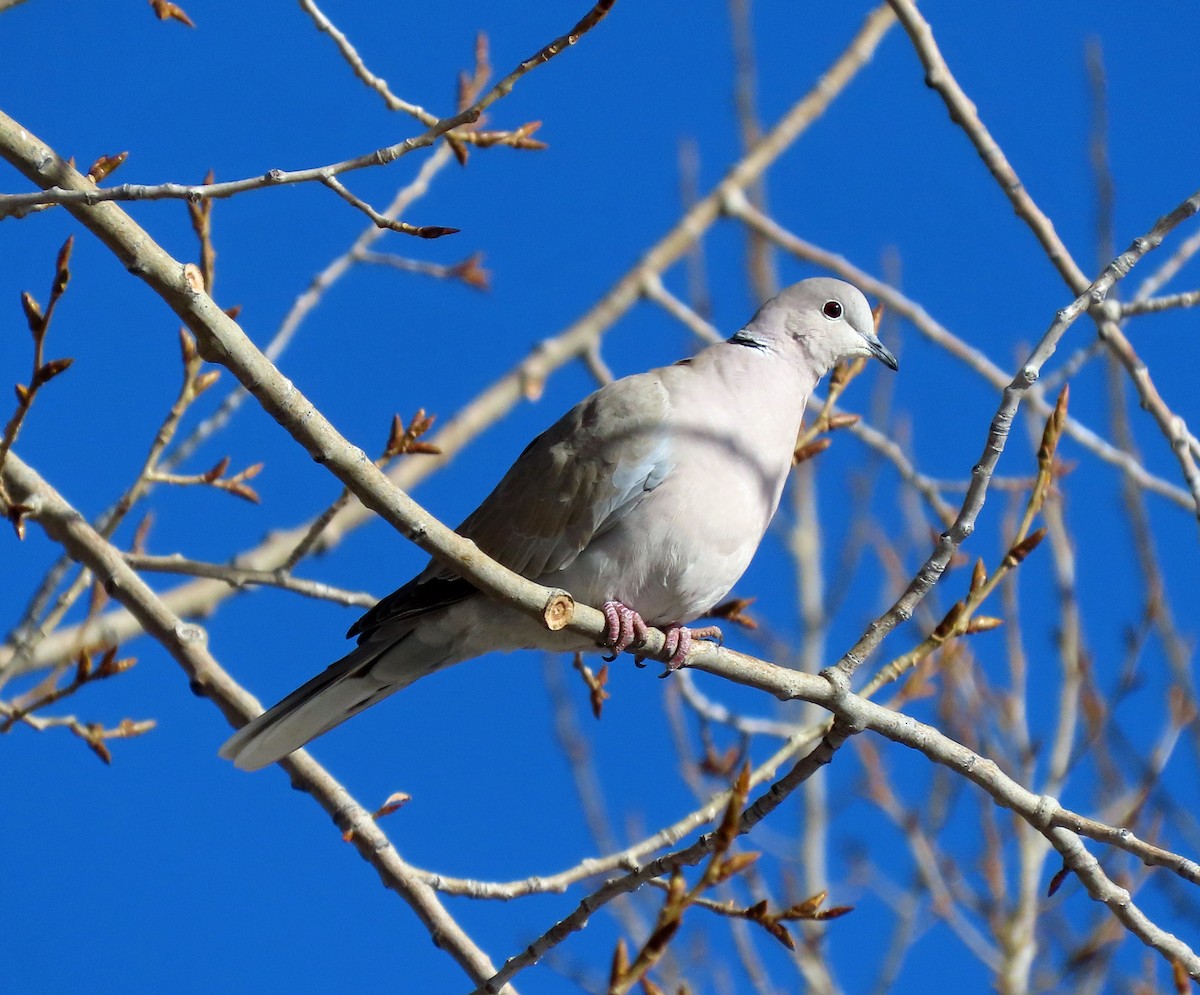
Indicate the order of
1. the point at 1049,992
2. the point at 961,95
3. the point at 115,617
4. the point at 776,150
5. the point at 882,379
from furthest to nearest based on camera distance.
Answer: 1. the point at 882,379
2. the point at 1049,992
3. the point at 776,150
4. the point at 115,617
5. the point at 961,95

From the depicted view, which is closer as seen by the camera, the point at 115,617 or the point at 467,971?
the point at 467,971

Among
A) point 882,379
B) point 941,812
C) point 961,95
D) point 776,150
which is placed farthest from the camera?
point 882,379

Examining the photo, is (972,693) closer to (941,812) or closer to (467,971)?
(941,812)

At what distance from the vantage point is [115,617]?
4.35 meters

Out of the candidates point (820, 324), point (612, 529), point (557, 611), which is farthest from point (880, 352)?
point (557, 611)

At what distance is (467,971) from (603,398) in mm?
1502

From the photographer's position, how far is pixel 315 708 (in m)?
3.57

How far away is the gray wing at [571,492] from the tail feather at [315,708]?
9 cm

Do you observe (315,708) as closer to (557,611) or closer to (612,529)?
(612,529)

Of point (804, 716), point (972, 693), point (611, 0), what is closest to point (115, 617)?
point (611, 0)

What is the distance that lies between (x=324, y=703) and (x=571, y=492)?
2.69ft

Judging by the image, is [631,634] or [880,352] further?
[880,352]

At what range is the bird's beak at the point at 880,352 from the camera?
4141mm

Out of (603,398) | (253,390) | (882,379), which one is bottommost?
(253,390)
